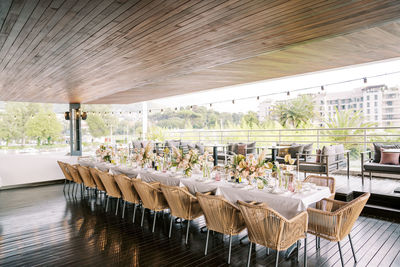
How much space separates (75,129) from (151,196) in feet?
23.4

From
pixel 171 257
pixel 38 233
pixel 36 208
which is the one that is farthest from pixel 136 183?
pixel 36 208

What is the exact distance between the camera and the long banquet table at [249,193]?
10.7ft

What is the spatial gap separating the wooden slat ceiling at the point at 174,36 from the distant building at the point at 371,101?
1062 centimetres

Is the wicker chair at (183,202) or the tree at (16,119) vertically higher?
the tree at (16,119)

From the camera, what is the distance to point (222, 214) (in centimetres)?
326

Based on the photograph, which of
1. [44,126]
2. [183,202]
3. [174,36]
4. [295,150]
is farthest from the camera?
[44,126]

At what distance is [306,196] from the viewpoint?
3.32m

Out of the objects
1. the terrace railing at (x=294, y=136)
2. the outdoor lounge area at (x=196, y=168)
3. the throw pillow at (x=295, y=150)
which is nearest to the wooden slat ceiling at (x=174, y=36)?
the outdoor lounge area at (x=196, y=168)

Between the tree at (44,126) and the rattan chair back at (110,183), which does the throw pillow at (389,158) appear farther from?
the tree at (44,126)

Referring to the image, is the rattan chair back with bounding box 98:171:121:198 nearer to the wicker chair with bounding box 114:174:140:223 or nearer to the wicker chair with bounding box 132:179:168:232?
the wicker chair with bounding box 114:174:140:223

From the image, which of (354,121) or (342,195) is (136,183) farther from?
(354,121)

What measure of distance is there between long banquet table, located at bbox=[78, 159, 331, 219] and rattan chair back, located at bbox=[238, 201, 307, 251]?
29 centimetres

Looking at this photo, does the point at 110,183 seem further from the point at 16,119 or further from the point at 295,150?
the point at 16,119

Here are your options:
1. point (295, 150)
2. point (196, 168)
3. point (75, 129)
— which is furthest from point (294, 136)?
point (75, 129)
